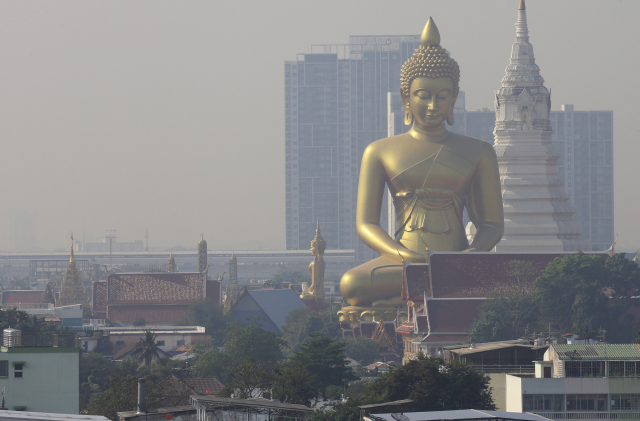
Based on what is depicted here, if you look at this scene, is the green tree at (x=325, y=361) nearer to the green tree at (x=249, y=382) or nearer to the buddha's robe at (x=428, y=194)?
the green tree at (x=249, y=382)

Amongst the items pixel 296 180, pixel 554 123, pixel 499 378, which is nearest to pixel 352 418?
pixel 499 378

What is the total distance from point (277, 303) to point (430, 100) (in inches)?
1211

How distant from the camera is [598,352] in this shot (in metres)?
26.3

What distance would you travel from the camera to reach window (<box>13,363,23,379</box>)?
76.9 feet

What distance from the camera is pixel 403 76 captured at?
2047 inches

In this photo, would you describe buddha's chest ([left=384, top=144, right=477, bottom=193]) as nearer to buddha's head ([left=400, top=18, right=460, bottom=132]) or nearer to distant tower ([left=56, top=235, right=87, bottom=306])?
buddha's head ([left=400, top=18, right=460, bottom=132])

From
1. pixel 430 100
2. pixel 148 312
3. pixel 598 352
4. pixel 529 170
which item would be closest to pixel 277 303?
pixel 148 312

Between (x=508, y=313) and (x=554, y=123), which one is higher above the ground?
(x=554, y=123)

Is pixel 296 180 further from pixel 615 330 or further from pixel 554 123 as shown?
pixel 615 330

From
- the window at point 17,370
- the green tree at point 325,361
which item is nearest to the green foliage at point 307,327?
the green tree at point 325,361

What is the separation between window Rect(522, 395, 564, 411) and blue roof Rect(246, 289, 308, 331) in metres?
50.5

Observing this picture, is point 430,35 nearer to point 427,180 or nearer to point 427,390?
point 427,180

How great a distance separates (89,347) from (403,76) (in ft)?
51.6

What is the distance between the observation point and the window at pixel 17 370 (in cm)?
2344
